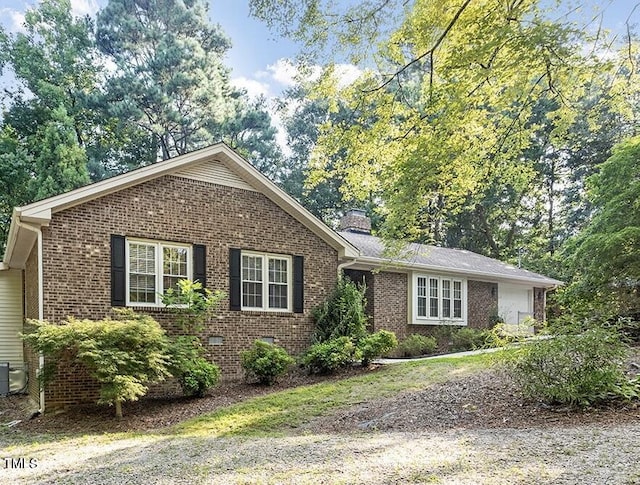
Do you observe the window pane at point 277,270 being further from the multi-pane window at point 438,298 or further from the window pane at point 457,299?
the window pane at point 457,299

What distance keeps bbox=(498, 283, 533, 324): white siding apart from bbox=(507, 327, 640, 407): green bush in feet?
39.0

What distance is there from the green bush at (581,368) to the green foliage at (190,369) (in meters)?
5.92

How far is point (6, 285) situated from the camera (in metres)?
12.9

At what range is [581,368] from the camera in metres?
6.50

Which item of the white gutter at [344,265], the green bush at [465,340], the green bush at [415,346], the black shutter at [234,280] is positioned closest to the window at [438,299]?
the green bush at [465,340]

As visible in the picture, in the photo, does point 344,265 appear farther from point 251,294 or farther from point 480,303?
point 480,303

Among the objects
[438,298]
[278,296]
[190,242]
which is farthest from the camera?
[438,298]

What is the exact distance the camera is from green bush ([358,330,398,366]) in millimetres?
11250

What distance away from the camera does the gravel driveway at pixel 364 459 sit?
411 cm

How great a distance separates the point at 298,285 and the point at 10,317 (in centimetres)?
797

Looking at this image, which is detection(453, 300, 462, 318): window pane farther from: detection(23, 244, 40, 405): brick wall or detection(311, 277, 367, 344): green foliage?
detection(23, 244, 40, 405): brick wall

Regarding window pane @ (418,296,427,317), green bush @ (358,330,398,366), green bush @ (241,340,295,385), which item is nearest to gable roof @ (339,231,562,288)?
window pane @ (418,296,427,317)

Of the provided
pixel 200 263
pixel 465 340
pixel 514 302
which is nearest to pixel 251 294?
pixel 200 263

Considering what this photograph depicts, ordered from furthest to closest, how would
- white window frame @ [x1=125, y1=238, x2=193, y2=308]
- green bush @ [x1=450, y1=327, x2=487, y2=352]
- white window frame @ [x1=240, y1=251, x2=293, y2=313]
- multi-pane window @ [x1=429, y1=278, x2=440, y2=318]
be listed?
multi-pane window @ [x1=429, y1=278, x2=440, y2=318]
green bush @ [x1=450, y1=327, x2=487, y2=352]
white window frame @ [x1=240, y1=251, x2=293, y2=313]
white window frame @ [x1=125, y1=238, x2=193, y2=308]
